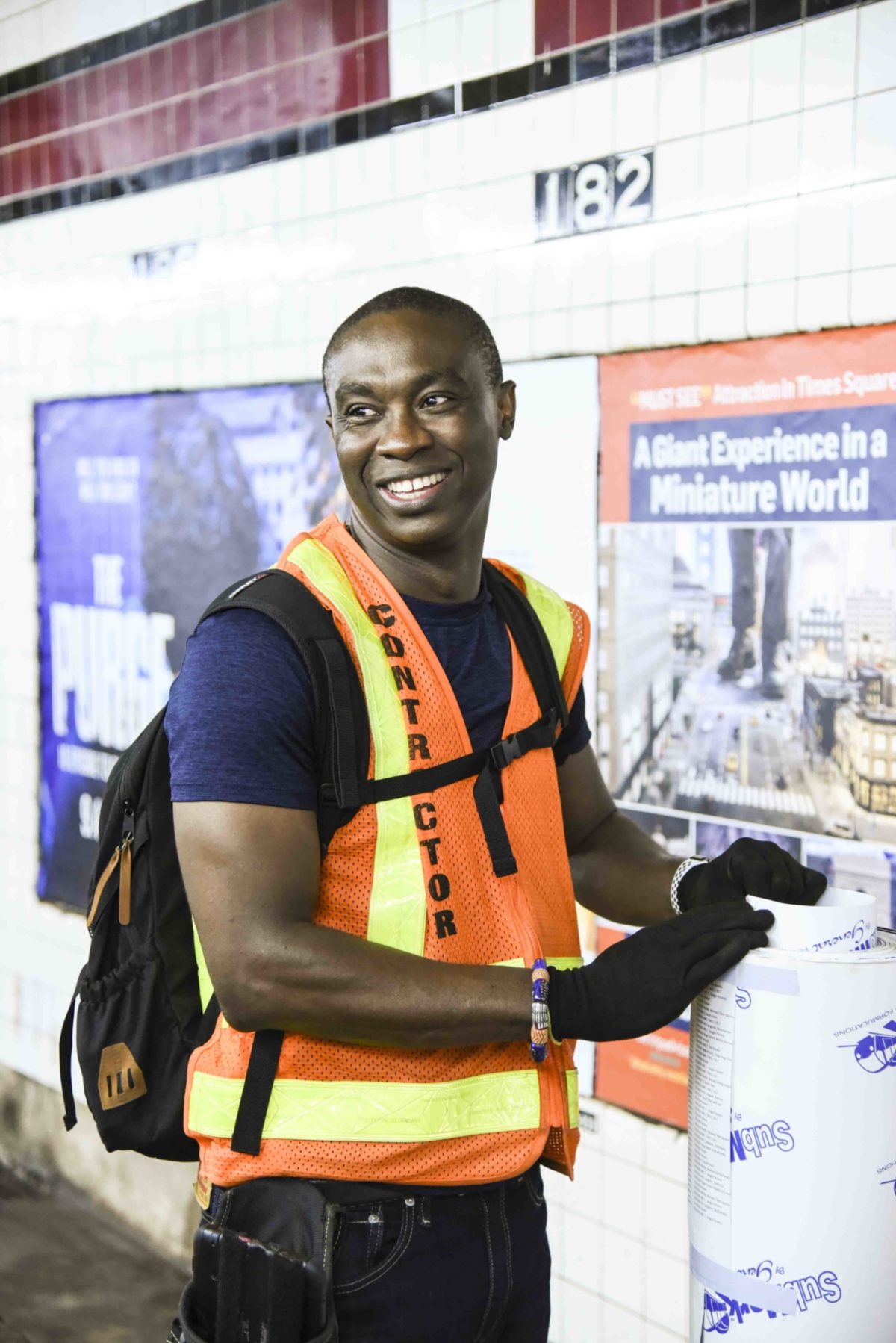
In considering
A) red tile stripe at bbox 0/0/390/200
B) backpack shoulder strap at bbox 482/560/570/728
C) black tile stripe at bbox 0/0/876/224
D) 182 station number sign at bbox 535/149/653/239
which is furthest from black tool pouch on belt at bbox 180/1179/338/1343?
red tile stripe at bbox 0/0/390/200

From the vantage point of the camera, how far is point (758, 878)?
1637mm

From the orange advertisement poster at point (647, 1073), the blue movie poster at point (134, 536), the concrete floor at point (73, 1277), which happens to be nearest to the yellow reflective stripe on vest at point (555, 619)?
the orange advertisement poster at point (647, 1073)

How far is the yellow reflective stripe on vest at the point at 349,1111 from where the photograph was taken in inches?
63.9

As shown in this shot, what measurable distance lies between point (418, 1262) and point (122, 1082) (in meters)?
0.45

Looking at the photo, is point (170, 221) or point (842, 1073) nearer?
point (842, 1073)

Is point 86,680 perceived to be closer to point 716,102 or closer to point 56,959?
point 56,959

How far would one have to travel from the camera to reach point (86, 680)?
14.3 ft

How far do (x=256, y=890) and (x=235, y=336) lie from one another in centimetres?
261

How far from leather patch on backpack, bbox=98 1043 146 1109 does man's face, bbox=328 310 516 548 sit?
2.49 feet

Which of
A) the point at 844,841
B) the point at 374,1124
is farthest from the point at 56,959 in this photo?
the point at 374,1124

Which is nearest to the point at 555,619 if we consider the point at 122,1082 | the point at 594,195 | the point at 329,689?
the point at 329,689

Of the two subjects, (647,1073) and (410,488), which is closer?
(410,488)

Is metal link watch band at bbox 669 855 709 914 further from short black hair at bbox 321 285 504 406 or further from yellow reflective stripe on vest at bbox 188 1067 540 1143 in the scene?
short black hair at bbox 321 285 504 406

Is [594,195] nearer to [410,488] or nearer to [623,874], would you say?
[410,488]
